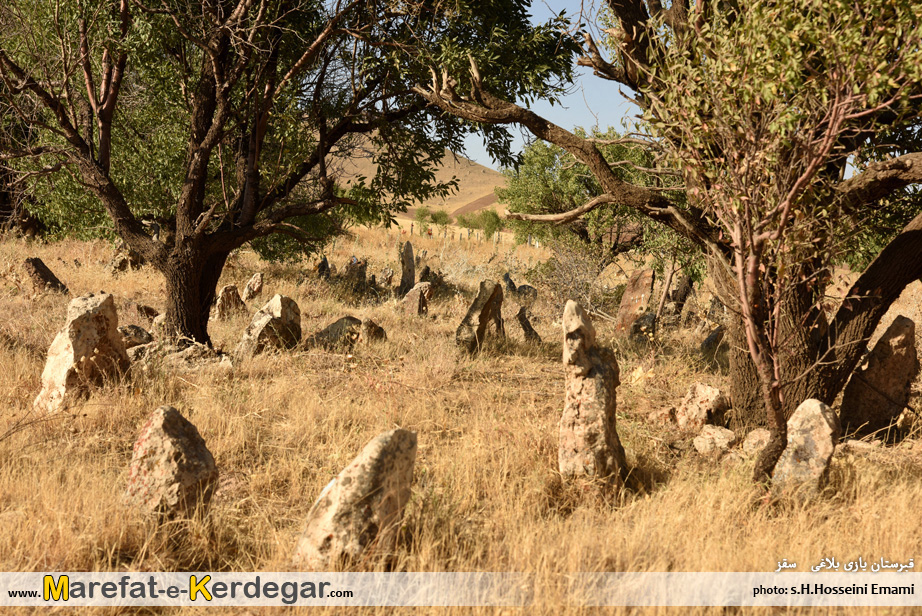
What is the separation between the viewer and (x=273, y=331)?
877cm

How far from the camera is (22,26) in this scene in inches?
327

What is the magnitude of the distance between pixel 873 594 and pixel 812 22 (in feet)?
11.9

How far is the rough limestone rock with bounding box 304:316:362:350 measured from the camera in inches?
363

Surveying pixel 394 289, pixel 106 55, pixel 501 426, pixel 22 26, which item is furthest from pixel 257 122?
pixel 394 289

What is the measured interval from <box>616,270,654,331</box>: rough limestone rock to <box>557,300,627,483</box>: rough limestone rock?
678 centimetres

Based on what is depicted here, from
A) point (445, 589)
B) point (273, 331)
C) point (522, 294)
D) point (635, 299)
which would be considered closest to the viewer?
point (445, 589)

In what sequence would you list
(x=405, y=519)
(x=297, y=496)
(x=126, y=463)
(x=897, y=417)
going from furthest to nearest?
(x=897, y=417) → (x=126, y=463) → (x=297, y=496) → (x=405, y=519)

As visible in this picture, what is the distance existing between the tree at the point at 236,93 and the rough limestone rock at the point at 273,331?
745 mm

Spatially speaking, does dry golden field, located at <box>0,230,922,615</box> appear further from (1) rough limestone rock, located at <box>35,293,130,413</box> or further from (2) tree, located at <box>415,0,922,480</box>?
(2) tree, located at <box>415,0,922,480</box>

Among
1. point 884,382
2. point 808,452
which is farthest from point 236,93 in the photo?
point 884,382

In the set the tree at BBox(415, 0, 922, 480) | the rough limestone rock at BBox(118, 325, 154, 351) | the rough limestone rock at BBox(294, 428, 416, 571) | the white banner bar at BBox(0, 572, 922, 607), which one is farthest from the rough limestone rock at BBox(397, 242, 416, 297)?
the white banner bar at BBox(0, 572, 922, 607)

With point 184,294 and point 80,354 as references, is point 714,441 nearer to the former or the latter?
point 80,354

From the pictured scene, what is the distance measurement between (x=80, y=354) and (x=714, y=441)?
6.35m

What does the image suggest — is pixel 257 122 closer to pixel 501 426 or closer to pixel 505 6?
pixel 505 6
